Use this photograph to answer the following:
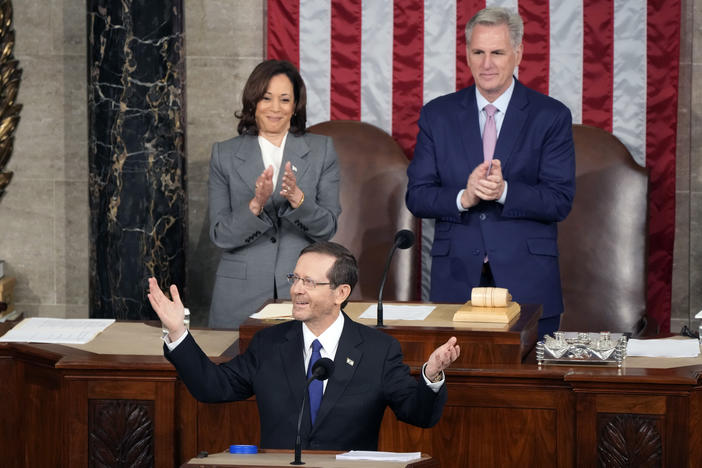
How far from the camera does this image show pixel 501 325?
4.11m

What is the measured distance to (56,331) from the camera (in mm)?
4758

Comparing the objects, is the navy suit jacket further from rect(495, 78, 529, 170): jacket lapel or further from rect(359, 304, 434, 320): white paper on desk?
rect(359, 304, 434, 320): white paper on desk

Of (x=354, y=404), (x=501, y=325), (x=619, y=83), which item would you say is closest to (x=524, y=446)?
(x=501, y=325)

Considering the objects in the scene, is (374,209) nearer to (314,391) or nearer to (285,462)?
(314,391)

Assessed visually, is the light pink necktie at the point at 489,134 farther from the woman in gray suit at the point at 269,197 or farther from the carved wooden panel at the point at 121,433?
the carved wooden panel at the point at 121,433

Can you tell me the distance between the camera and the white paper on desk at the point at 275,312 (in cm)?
433

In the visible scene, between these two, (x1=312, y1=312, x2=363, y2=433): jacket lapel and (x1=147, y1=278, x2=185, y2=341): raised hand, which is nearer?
(x1=147, y1=278, x2=185, y2=341): raised hand

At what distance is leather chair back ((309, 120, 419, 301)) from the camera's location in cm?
644

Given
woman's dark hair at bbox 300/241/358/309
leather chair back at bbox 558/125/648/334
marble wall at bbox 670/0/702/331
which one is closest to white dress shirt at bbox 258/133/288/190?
woman's dark hair at bbox 300/241/358/309

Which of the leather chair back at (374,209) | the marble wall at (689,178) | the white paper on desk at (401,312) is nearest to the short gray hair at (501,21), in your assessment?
the white paper on desk at (401,312)

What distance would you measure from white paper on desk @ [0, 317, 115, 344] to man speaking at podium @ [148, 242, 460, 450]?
124 centimetres

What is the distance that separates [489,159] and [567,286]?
1.69 meters

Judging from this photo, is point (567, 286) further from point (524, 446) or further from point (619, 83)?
point (524, 446)

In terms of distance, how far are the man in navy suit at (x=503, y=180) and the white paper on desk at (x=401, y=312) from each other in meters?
0.31
